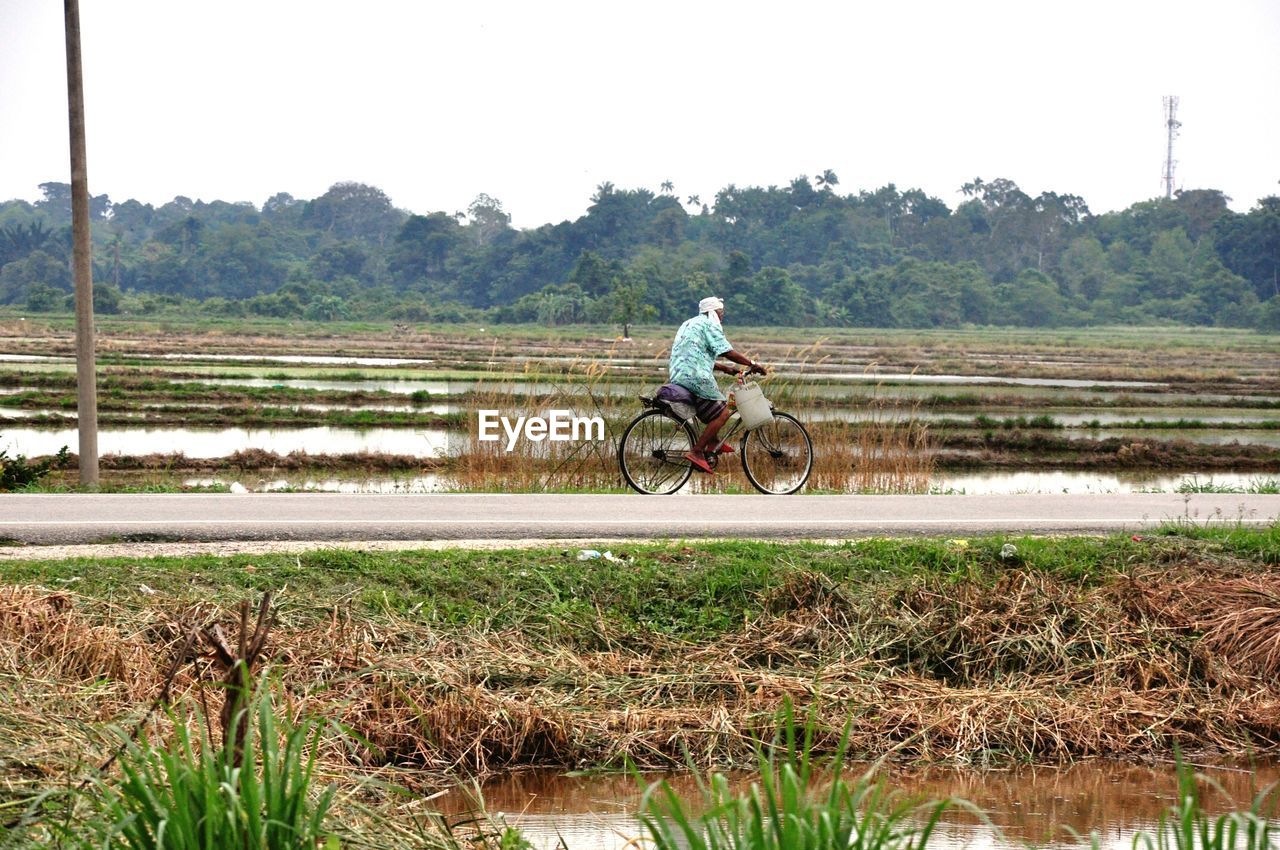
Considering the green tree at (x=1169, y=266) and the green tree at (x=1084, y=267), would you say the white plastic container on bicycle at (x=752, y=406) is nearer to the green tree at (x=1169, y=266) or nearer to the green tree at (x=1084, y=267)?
the green tree at (x=1084, y=267)

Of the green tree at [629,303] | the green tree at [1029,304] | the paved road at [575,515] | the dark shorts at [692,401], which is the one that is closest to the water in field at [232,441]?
the dark shorts at [692,401]

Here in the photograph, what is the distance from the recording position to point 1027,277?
359 ft

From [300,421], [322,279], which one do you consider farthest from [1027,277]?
[300,421]

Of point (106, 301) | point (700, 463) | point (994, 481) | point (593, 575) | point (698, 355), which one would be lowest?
point (994, 481)

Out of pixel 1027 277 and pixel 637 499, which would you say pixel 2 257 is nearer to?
pixel 1027 277

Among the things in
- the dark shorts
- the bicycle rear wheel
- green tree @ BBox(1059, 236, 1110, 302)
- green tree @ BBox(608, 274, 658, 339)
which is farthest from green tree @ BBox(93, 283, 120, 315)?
the dark shorts

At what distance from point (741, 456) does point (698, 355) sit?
1185 millimetres

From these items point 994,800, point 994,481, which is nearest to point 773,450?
point 994,800

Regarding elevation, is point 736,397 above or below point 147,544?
above

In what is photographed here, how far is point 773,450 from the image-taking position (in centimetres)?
1348

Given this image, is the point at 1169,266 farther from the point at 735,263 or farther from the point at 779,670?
the point at 779,670

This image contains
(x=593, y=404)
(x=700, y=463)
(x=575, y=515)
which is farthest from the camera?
(x=593, y=404)

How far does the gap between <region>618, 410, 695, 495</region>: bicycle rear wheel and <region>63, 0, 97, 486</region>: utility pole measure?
220 inches

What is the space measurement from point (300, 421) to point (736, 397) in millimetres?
17839
